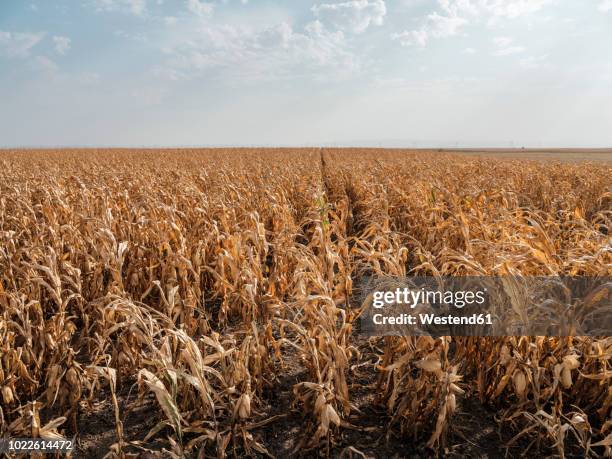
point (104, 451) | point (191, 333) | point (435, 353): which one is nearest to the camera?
point (435, 353)

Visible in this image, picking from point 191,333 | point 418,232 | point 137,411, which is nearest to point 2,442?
point 137,411

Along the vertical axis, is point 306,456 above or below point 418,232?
below

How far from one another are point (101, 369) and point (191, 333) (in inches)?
44.1

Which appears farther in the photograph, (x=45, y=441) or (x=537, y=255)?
(x=537, y=255)

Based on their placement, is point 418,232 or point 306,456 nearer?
point 306,456

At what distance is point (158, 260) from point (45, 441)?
187cm

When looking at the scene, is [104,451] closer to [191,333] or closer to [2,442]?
[2,442]

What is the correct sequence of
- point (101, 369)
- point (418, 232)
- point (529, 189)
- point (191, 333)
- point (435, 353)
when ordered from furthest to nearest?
point (529, 189) → point (418, 232) → point (191, 333) → point (435, 353) → point (101, 369)

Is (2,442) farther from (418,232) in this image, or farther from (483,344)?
(418,232)

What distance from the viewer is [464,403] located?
2428 mm

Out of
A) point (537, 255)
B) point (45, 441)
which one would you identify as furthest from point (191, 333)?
point (537, 255)

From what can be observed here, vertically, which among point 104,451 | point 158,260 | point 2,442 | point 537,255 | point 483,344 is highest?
point 537,255

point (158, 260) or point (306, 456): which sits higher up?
point (158, 260)

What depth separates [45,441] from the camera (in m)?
1.91
